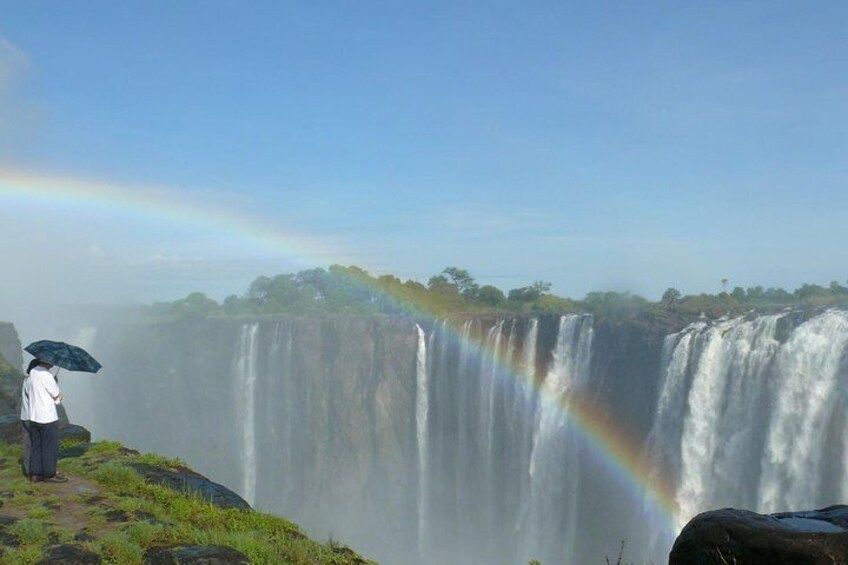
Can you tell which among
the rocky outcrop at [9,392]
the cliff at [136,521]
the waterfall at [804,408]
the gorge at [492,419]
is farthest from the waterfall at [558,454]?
the cliff at [136,521]

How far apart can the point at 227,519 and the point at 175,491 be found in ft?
4.05

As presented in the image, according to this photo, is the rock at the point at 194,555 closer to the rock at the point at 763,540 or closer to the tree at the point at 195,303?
the rock at the point at 763,540

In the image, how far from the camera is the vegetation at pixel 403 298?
37938mm

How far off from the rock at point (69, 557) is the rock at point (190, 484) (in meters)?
2.21

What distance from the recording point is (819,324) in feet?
78.0

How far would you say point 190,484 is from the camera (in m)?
9.74

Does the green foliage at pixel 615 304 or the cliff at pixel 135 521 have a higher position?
the green foliage at pixel 615 304

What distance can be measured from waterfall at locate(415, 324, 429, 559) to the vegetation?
4.73 meters

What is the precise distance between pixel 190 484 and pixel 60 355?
250 centimetres

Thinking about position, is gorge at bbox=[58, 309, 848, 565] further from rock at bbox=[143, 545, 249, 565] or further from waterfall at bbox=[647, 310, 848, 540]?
rock at bbox=[143, 545, 249, 565]

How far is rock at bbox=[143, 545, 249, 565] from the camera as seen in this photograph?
21.5 feet

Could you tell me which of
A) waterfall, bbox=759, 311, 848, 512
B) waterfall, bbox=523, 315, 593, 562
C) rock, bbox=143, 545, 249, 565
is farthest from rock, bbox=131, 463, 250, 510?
waterfall, bbox=523, 315, 593, 562

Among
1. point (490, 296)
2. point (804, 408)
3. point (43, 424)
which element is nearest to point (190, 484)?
point (43, 424)

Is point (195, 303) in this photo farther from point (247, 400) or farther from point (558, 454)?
point (558, 454)
